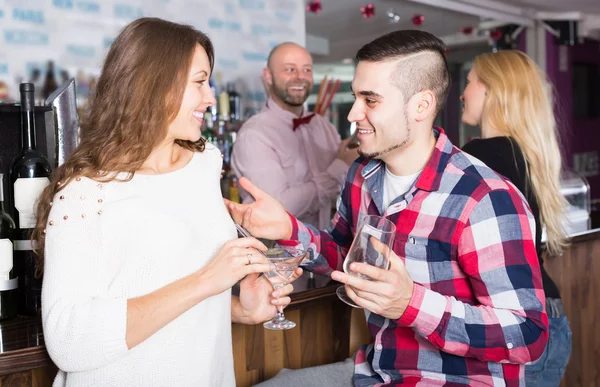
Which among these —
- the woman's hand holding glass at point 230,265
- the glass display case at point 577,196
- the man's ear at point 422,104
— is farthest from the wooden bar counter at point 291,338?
the glass display case at point 577,196

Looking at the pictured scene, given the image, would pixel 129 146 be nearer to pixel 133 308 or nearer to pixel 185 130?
pixel 185 130

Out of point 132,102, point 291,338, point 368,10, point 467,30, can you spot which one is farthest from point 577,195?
point 467,30

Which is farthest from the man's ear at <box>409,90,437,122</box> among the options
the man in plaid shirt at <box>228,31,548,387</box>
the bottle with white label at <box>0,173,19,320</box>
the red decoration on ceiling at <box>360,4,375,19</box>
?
the red decoration on ceiling at <box>360,4,375,19</box>

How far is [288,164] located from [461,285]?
86.8 inches

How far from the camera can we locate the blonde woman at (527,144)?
2242 millimetres

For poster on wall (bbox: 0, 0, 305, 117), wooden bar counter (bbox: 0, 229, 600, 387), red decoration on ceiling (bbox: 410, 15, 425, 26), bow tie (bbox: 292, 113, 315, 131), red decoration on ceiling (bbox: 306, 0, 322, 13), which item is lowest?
wooden bar counter (bbox: 0, 229, 600, 387)

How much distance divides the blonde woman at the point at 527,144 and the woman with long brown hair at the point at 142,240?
3.59 ft

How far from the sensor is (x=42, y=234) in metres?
1.52

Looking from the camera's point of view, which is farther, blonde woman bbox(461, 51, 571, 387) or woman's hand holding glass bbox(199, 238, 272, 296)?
blonde woman bbox(461, 51, 571, 387)

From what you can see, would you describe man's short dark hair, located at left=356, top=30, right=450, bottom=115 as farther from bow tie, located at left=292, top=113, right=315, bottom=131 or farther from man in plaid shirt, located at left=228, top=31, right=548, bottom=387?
bow tie, located at left=292, top=113, right=315, bottom=131

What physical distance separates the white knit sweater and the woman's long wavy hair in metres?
0.07

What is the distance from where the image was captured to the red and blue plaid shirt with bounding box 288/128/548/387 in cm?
152

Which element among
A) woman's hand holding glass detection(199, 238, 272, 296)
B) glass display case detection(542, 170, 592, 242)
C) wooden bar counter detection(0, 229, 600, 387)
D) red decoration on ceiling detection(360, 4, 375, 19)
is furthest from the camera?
red decoration on ceiling detection(360, 4, 375, 19)

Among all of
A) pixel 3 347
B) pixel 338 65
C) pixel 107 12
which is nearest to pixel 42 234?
pixel 3 347
